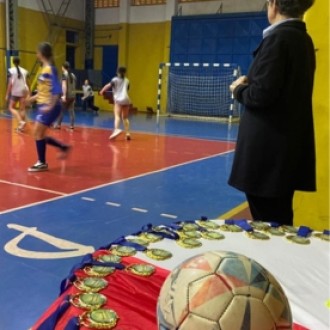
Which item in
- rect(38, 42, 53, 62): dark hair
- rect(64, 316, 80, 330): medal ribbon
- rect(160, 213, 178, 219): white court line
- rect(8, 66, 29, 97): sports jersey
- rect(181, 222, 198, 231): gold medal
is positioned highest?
rect(38, 42, 53, 62): dark hair

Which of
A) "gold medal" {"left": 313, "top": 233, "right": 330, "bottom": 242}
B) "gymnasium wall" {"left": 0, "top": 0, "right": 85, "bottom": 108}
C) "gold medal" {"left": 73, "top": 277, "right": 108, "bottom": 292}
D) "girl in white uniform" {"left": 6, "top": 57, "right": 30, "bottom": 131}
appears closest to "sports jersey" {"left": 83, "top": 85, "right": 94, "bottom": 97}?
"gymnasium wall" {"left": 0, "top": 0, "right": 85, "bottom": 108}

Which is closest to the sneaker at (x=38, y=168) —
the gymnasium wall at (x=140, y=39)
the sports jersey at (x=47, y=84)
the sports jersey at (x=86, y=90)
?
the sports jersey at (x=47, y=84)

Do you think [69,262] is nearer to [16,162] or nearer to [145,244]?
[145,244]

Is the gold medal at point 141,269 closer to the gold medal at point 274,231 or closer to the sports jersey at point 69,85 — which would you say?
the gold medal at point 274,231

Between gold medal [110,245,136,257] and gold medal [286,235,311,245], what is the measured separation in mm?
931

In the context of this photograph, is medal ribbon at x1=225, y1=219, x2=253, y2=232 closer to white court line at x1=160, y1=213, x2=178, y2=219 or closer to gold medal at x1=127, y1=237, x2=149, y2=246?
gold medal at x1=127, y1=237, x2=149, y2=246

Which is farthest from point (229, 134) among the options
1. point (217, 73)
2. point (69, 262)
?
point (69, 262)

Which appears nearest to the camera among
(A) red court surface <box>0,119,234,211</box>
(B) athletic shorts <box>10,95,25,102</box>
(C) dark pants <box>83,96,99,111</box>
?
(A) red court surface <box>0,119,234,211</box>

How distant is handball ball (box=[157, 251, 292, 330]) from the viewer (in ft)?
4.23

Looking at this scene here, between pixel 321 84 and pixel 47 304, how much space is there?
2.76 meters

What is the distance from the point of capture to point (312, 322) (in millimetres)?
1725

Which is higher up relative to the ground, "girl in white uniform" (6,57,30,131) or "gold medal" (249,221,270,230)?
"girl in white uniform" (6,57,30,131)

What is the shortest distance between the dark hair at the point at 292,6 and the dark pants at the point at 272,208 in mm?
1092

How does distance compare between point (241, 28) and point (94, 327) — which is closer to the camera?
point (94, 327)
